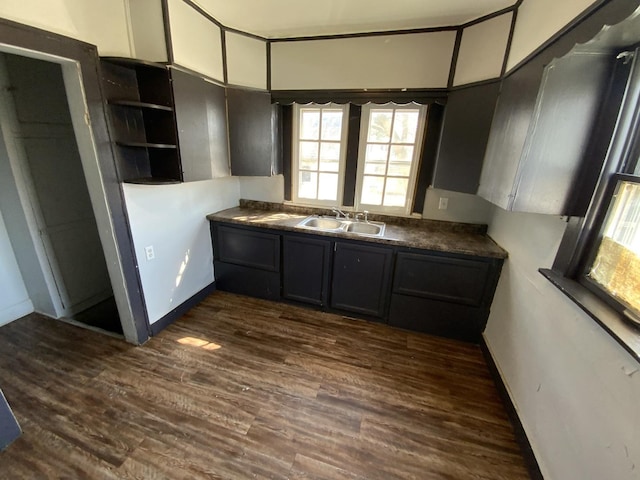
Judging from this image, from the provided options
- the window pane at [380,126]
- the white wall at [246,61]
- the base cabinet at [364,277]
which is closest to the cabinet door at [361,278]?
the base cabinet at [364,277]

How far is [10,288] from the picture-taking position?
7.48 feet

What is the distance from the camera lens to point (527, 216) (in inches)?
68.5

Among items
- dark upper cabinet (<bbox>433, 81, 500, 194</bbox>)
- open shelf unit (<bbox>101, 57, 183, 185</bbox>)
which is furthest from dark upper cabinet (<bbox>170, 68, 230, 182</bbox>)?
dark upper cabinet (<bbox>433, 81, 500, 194</bbox>)

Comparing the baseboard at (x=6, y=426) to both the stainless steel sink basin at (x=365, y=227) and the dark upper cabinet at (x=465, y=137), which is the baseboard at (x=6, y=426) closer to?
the stainless steel sink basin at (x=365, y=227)

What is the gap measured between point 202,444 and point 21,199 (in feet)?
7.68

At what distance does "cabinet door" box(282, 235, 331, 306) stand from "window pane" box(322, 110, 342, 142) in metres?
1.13

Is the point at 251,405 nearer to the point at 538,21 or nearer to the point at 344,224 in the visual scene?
the point at 344,224

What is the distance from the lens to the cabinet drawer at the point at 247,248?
2605 mm

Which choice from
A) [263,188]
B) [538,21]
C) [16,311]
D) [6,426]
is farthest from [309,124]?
[16,311]

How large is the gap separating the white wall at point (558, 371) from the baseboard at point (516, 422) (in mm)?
35

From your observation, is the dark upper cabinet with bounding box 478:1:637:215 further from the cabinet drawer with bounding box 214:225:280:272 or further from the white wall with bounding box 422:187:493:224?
the cabinet drawer with bounding box 214:225:280:272

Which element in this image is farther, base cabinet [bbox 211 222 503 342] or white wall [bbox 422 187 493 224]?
white wall [bbox 422 187 493 224]

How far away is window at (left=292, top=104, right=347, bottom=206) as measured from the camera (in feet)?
8.70

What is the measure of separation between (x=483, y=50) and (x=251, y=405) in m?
2.97
